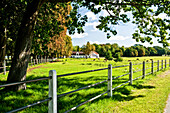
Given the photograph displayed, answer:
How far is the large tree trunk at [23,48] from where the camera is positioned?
707 cm

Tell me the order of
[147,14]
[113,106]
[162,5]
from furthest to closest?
[147,14] → [162,5] → [113,106]

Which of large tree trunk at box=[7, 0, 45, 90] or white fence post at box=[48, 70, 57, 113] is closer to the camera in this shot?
white fence post at box=[48, 70, 57, 113]

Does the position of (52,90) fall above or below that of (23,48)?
below

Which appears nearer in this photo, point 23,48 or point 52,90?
point 52,90

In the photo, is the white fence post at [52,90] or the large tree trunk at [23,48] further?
the large tree trunk at [23,48]

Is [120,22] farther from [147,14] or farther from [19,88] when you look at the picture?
[19,88]

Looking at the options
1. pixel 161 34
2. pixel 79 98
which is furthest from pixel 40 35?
pixel 161 34

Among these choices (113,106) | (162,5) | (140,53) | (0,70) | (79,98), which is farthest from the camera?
(140,53)

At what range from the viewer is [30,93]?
671 centimetres

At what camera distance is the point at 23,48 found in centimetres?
716

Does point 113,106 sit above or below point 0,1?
below

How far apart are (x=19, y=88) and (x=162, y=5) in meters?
10.1

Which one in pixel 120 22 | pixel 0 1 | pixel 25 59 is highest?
pixel 0 1

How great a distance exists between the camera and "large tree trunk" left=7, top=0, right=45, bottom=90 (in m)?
7.07
